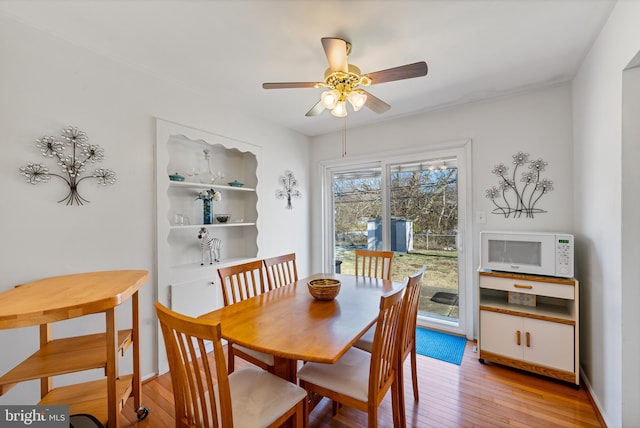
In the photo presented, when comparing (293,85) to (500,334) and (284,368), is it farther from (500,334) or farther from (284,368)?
(500,334)

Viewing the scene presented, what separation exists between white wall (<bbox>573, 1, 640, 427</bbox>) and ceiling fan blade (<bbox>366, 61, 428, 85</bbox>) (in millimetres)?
1005

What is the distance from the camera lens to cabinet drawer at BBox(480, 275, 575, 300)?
203 centimetres

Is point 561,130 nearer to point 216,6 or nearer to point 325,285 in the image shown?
point 325,285

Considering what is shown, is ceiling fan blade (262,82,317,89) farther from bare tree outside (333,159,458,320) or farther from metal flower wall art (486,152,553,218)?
metal flower wall art (486,152,553,218)

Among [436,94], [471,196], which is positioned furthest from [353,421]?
[436,94]

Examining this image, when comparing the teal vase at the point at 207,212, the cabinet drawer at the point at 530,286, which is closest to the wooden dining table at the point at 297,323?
the cabinet drawer at the point at 530,286

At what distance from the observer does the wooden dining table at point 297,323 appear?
1163 mm

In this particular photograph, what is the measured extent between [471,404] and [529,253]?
1294 millimetres

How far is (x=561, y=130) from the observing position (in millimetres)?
2379

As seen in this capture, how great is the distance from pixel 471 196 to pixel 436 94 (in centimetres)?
111

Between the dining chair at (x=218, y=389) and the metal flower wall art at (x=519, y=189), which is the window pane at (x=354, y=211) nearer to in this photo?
the metal flower wall art at (x=519, y=189)

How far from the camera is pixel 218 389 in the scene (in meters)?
1.01

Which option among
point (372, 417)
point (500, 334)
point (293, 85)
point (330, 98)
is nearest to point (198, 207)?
point (293, 85)

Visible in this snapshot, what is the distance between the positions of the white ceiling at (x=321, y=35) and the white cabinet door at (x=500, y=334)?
2.09 metres
